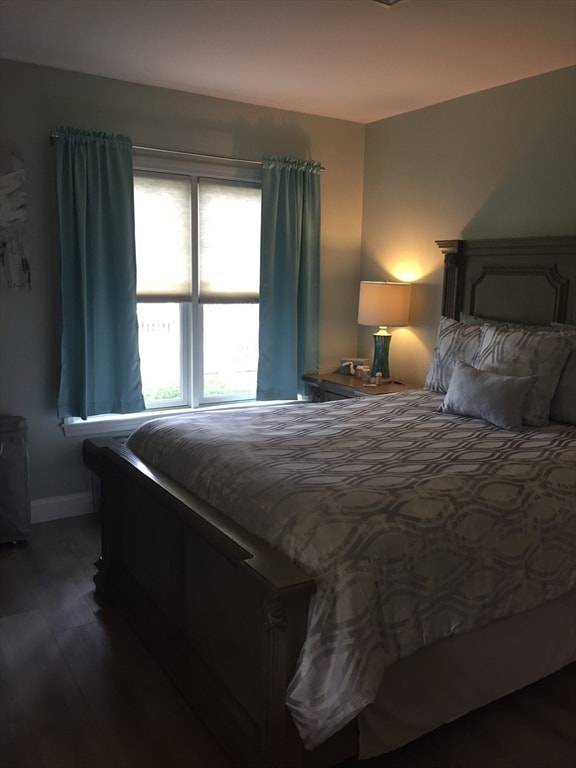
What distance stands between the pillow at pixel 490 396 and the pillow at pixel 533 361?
6 centimetres

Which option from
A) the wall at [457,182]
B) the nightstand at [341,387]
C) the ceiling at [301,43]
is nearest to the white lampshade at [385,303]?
the wall at [457,182]

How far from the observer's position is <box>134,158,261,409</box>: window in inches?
156

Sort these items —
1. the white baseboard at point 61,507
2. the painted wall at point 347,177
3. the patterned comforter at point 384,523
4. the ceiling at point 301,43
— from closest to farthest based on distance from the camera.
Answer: the patterned comforter at point 384,523 → the ceiling at point 301,43 → the painted wall at point 347,177 → the white baseboard at point 61,507

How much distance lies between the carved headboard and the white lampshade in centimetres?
32

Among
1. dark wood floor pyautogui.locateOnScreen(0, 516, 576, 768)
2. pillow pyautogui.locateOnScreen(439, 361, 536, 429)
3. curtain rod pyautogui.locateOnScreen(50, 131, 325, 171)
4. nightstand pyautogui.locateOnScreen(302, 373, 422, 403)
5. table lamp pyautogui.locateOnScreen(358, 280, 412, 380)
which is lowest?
dark wood floor pyautogui.locateOnScreen(0, 516, 576, 768)

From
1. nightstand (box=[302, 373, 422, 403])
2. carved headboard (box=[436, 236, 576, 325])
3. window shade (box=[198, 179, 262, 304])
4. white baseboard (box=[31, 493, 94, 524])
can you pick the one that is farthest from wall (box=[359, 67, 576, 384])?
white baseboard (box=[31, 493, 94, 524])

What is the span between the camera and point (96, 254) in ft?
12.1

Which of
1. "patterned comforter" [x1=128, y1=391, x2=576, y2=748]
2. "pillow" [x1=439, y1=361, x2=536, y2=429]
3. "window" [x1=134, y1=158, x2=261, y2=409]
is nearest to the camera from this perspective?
"patterned comforter" [x1=128, y1=391, x2=576, y2=748]

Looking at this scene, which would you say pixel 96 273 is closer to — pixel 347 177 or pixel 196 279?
pixel 196 279

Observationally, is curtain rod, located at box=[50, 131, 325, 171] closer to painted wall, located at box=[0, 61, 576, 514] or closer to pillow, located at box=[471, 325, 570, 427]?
painted wall, located at box=[0, 61, 576, 514]

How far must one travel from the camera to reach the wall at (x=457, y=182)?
3455 mm

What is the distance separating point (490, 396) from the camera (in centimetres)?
293

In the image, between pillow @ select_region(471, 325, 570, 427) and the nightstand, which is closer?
pillow @ select_region(471, 325, 570, 427)

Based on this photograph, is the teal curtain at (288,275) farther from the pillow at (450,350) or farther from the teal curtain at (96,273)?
the pillow at (450,350)
